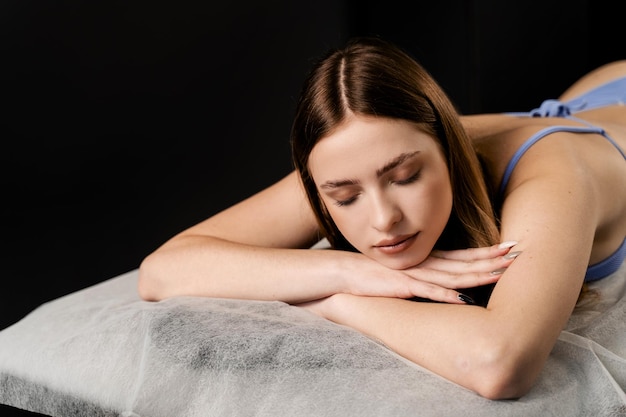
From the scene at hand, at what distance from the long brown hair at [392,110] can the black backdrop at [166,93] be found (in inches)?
45.4

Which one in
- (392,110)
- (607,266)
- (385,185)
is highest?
(392,110)

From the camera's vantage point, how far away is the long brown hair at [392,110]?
159 cm

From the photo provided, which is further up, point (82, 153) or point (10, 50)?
point (10, 50)

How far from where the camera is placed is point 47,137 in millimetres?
2625

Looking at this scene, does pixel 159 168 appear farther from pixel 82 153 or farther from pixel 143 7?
pixel 143 7

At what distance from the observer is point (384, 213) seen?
152 centimetres

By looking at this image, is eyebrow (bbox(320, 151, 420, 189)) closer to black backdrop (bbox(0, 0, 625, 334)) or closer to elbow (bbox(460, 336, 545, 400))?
elbow (bbox(460, 336, 545, 400))

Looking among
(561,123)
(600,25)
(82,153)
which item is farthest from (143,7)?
(600,25)

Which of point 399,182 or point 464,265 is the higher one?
point 399,182

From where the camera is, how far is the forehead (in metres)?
1.53

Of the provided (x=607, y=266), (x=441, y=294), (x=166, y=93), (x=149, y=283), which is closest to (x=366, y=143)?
(x=441, y=294)

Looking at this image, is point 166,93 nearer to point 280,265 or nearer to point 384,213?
point 280,265

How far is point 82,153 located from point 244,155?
76 centimetres

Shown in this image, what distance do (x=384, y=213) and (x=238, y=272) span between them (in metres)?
0.40
